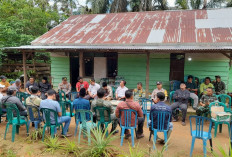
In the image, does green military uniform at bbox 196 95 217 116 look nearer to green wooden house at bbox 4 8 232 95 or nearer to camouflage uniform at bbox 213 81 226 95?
camouflage uniform at bbox 213 81 226 95

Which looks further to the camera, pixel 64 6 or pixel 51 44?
pixel 64 6

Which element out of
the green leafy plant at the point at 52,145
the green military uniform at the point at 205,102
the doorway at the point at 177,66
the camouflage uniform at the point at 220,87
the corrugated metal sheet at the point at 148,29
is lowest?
the green leafy plant at the point at 52,145

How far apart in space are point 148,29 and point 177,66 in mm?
2429

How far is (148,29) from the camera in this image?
369 inches

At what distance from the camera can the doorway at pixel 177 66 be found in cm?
880

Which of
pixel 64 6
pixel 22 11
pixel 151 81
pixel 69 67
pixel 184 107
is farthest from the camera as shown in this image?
pixel 64 6

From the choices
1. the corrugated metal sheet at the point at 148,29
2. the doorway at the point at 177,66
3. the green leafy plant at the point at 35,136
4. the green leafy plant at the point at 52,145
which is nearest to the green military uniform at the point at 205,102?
the corrugated metal sheet at the point at 148,29

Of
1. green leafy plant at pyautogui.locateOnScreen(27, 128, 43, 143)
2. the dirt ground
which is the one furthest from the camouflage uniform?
green leafy plant at pyautogui.locateOnScreen(27, 128, 43, 143)

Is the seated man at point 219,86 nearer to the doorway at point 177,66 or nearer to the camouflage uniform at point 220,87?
the camouflage uniform at point 220,87

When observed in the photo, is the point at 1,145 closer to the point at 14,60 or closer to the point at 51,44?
the point at 51,44

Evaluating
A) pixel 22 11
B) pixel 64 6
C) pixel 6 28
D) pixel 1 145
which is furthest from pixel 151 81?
pixel 64 6

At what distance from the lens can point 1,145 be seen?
13.0 feet

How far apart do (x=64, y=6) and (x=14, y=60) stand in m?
17.7

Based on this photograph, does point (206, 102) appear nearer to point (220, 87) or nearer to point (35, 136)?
point (220, 87)
